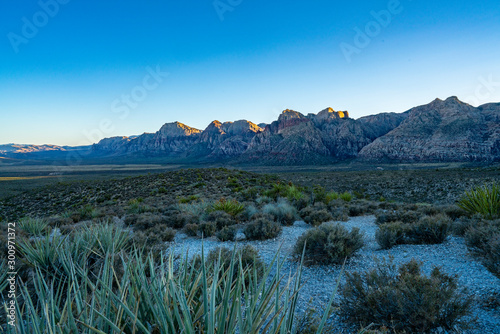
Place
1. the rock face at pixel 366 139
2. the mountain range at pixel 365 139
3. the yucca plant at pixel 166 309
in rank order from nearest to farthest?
the yucca plant at pixel 166 309 → the mountain range at pixel 365 139 → the rock face at pixel 366 139

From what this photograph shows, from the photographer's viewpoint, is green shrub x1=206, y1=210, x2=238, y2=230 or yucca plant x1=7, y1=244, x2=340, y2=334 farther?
green shrub x1=206, y1=210, x2=238, y2=230

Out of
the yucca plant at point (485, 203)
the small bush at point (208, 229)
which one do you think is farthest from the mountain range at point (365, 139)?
the small bush at point (208, 229)

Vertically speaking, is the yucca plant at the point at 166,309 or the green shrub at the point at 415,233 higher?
the yucca plant at the point at 166,309

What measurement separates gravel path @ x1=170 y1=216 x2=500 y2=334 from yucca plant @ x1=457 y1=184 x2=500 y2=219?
1.91 meters

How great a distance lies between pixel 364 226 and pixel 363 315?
18.7ft

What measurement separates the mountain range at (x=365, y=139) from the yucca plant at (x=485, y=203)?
7333 centimetres

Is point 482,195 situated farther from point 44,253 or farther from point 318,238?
point 44,253

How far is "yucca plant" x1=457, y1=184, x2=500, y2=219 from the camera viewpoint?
254 inches

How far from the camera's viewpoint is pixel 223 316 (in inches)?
56.6

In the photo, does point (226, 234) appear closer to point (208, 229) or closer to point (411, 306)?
point (208, 229)

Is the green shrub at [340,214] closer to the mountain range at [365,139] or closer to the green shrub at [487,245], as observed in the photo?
the green shrub at [487,245]

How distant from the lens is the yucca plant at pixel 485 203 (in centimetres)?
646

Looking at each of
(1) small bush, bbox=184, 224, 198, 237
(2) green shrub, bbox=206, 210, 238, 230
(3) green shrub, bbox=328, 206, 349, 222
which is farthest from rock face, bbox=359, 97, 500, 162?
(1) small bush, bbox=184, 224, 198, 237

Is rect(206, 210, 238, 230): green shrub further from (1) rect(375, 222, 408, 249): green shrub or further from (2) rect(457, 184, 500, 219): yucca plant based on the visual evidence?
(2) rect(457, 184, 500, 219): yucca plant
